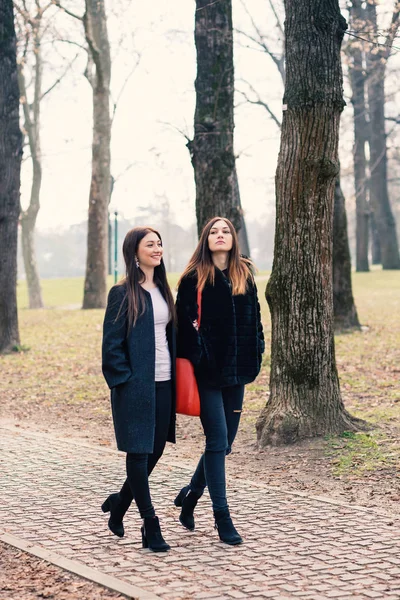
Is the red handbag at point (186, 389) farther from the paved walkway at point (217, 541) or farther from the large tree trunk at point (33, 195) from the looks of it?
the large tree trunk at point (33, 195)

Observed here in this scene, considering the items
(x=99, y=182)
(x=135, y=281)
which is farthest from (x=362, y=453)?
(x=99, y=182)

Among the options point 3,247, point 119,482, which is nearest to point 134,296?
point 119,482

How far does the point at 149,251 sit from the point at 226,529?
5.91 feet

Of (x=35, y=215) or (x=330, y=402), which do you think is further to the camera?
(x=35, y=215)

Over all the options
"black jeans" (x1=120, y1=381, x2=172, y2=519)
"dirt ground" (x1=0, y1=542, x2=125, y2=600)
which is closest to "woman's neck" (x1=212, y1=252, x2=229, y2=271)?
"black jeans" (x1=120, y1=381, x2=172, y2=519)

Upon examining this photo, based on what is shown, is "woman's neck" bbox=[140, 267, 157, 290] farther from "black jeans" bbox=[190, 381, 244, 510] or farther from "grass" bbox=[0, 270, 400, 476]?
"grass" bbox=[0, 270, 400, 476]

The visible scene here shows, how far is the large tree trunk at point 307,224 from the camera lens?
884cm

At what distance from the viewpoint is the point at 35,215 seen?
36656mm

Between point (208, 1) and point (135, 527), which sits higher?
point (208, 1)

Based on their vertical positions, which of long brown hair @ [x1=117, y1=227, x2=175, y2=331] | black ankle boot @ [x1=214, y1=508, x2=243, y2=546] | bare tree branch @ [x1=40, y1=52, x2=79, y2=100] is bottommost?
black ankle boot @ [x1=214, y1=508, x2=243, y2=546]

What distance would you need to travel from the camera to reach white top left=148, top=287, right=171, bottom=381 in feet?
19.2

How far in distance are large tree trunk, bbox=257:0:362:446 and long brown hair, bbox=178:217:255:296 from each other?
270 cm

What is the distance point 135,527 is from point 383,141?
3574 centimetres

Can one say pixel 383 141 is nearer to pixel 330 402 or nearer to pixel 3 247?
pixel 3 247
